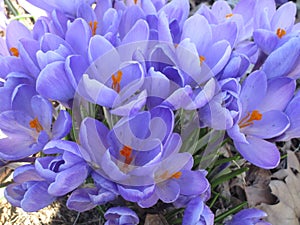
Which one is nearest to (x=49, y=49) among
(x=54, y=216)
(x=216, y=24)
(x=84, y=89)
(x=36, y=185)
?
(x=84, y=89)

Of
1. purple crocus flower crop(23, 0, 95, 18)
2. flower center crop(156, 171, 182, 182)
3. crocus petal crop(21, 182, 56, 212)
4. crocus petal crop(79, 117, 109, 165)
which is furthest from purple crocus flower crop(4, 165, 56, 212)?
purple crocus flower crop(23, 0, 95, 18)

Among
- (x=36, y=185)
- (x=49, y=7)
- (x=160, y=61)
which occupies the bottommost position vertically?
(x=36, y=185)

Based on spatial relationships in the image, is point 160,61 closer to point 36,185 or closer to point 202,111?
point 202,111

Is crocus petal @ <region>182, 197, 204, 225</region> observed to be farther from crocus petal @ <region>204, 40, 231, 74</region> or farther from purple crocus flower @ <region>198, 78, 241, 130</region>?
crocus petal @ <region>204, 40, 231, 74</region>

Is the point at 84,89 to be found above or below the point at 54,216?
above

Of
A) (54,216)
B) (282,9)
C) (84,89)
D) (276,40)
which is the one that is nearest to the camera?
(84,89)

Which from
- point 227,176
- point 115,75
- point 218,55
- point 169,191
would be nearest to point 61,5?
point 115,75

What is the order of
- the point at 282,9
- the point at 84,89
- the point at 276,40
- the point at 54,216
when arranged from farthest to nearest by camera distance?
the point at 54,216, the point at 282,9, the point at 276,40, the point at 84,89

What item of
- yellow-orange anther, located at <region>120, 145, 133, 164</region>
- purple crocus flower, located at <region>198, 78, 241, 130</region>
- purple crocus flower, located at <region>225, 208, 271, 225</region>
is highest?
purple crocus flower, located at <region>198, 78, 241, 130</region>
